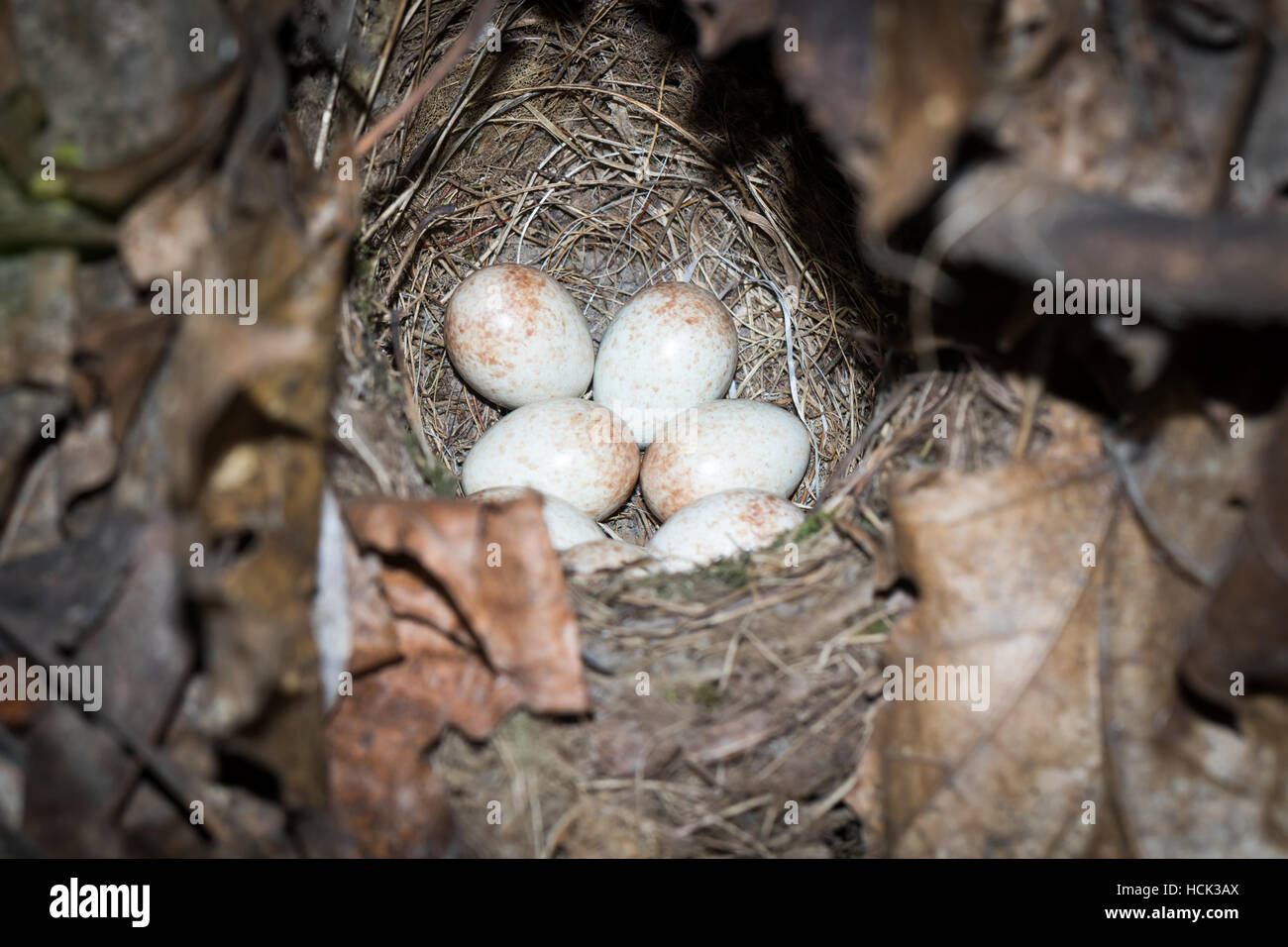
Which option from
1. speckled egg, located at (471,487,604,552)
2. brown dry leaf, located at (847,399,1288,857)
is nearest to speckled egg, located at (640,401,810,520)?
speckled egg, located at (471,487,604,552)

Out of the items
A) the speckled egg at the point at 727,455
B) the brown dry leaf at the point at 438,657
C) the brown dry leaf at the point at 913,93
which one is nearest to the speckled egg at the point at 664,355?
the speckled egg at the point at 727,455

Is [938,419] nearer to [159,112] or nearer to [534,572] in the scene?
[534,572]

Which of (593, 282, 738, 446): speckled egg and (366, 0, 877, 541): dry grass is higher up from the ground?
(366, 0, 877, 541): dry grass

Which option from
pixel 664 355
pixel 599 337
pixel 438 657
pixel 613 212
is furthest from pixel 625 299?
pixel 438 657

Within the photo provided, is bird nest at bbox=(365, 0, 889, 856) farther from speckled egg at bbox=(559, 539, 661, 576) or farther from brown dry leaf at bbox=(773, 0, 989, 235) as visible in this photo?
brown dry leaf at bbox=(773, 0, 989, 235)

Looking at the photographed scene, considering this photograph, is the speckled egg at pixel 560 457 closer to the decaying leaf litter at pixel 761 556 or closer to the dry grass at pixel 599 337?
the dry grass at pixel 599 337

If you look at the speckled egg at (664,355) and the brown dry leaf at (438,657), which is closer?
the brown dry leaf at (438,657)

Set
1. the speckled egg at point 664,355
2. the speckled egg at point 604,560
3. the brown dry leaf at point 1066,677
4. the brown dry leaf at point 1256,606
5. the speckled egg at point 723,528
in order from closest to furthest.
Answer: the brown dry leaf at point 1256,606 → the brown dry leaf at point 1066,677 → the speckled egg at point 604,560 → the speckled egg at point 723,528 → the speckled egg at point 664,355
